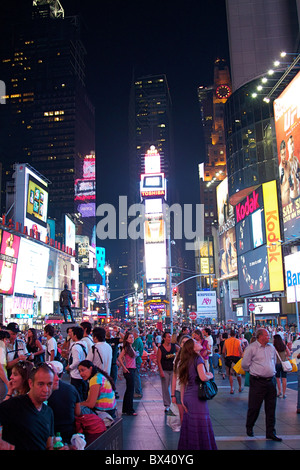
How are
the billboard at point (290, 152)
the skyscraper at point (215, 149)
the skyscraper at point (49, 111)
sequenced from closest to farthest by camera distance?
the billboard at point (290, 152), the skyscraper at point (215, 149), the skyscraper at point (49, 111)

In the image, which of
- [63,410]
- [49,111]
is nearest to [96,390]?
[63,410]

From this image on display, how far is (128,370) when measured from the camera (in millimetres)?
11531

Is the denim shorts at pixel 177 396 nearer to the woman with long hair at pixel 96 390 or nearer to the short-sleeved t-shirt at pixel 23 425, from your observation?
the woman with long hair at pixel 96 390

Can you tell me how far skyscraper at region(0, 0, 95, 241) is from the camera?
564 feet

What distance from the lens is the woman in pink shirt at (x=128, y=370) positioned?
10.9m

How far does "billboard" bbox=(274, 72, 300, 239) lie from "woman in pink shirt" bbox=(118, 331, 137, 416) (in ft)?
112

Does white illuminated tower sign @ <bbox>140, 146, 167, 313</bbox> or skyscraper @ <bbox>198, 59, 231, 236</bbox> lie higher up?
skyscraper @ <bbox>198, 59, 231, 236</bbox>

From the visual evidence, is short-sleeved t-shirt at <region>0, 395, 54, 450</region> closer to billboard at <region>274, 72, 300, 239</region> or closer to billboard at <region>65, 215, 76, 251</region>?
billboard at <region>274, 72, 300, 239</region>

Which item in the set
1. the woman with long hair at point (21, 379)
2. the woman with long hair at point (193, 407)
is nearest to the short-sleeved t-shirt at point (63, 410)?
the woman with long hair at point (21, 379)

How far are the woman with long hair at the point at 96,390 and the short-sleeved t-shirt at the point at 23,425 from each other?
2.15 meters

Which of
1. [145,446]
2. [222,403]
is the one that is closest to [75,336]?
[145,446]

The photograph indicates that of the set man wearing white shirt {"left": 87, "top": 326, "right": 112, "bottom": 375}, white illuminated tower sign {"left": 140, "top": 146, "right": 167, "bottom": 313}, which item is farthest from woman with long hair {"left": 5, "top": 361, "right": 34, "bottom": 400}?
white illuminated tower sign {"left": 140, "top": 146, "right": 167, "bottom": 313}

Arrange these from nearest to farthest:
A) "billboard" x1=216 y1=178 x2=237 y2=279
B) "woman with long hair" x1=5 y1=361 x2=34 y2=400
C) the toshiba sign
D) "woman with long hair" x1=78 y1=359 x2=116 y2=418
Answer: "woman with long hair" x1=5 y1=361 x2=34 y2=400 → "woman with long hair" x1=78 y1=359 x2=116 y2=418 → the toshiba sign → "billboard" x1=216 y1=178 x2=237 y2=279

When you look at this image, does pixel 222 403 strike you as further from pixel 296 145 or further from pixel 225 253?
pixel 225 253
